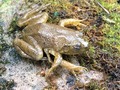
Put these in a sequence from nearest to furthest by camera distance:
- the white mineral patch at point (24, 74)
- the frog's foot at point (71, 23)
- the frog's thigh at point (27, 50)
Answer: the white mineral patch at point (24, 74), the frog's thigh at point (27, 50), the frog's foot at point (71, 23)

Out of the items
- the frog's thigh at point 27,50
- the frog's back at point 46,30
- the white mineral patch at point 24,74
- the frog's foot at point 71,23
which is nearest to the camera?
the white mineral patch at point 24,74

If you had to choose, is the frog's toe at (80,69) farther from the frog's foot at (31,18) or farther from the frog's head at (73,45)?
the frog's foot at (31,18)

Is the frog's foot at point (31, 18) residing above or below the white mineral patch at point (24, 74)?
above

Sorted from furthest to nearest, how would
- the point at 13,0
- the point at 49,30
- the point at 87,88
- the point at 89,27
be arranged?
the point at 13,0 → the point at 89,27 → the point at 49,30 → the point at 87,88

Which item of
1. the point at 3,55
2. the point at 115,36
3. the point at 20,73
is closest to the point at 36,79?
the point at 20,73

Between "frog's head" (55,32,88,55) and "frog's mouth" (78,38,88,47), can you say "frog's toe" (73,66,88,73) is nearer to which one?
"frog's head" (55,32,88,55)

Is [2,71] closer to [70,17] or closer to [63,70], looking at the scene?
[63,70]

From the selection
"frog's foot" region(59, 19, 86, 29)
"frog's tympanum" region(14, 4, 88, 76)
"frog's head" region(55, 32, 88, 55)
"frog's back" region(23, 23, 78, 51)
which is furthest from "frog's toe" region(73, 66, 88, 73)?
"frog's foot" region(59, 19, 86, 29)

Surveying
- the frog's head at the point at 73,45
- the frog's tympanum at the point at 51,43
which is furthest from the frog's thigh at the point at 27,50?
the frog's head at the point at 73,45

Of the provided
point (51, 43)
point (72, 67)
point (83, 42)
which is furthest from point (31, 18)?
point (72, 67)
